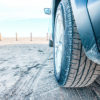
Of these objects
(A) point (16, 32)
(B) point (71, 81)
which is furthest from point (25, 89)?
(A) point (16, 32)

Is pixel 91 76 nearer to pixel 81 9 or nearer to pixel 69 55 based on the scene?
pixel 69 55

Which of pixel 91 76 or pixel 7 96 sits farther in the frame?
pixel 7 96

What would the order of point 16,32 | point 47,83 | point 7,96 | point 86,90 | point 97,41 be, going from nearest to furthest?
point 97,41
point 7,96
point 86,90
point 47,83
point 16,32

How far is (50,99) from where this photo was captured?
4.17 ft

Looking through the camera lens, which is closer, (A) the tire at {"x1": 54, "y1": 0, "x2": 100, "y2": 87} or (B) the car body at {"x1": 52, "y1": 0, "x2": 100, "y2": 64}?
(B) the car body at {"x1": 52, "y1": 0, "x2": 100, "y2": 64}

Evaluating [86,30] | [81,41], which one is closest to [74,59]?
[81,41]

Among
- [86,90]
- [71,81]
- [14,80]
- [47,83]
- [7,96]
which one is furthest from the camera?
[14,80]

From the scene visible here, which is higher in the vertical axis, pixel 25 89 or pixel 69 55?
pixel 69 55

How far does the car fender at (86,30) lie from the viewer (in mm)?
755

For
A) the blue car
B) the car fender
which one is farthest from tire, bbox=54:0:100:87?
the car fender

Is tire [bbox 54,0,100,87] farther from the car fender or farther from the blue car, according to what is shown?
the car fender

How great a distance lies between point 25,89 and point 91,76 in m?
0.70

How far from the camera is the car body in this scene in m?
0.72

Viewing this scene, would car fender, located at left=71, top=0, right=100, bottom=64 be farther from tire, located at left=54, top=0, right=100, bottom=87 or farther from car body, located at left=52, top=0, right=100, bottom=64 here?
tire, located at left=54, top=0, right=100, bottom=87
